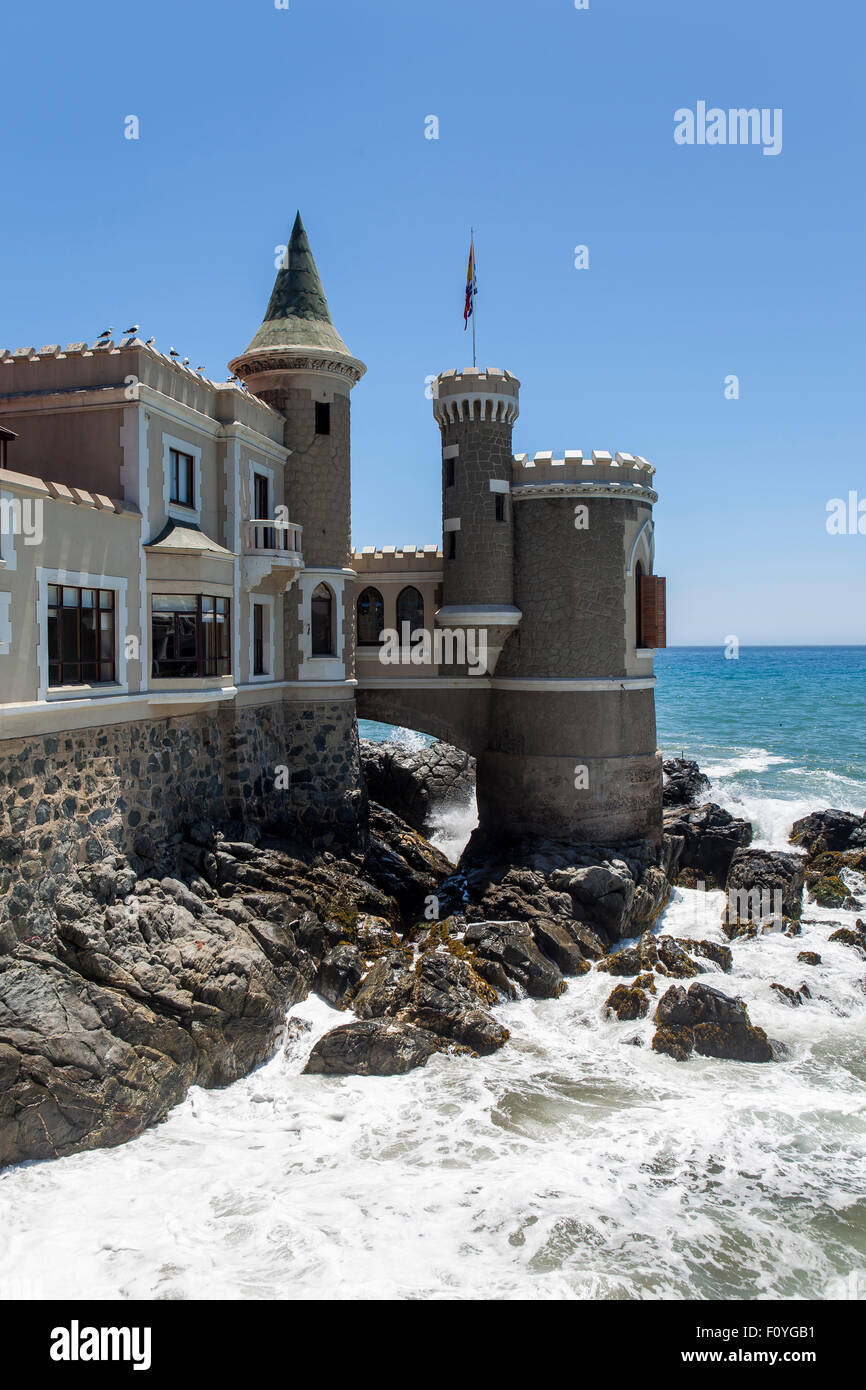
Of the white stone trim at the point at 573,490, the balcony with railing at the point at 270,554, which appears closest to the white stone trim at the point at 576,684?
the white stone trim at the point at 573,490

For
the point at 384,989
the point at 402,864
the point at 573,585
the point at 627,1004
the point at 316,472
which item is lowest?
the point at 627,1004

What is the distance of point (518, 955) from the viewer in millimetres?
21719

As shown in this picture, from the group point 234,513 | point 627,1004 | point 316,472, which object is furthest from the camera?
point 316,472

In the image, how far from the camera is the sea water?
12078 mm

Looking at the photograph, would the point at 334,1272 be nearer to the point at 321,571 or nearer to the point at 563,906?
the point at 563,906

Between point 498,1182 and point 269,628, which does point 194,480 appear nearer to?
point 269,628

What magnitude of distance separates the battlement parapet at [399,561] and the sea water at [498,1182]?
13.5 metres

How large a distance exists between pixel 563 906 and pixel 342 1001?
7041mm

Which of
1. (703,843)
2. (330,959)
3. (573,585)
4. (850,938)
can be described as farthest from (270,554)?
Answer: (703,843)

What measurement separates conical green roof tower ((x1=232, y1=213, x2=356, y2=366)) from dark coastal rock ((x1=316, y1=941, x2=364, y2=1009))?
49.3ft

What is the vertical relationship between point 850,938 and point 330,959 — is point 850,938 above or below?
below

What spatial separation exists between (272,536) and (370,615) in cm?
610

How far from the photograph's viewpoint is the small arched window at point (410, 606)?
29578mm
